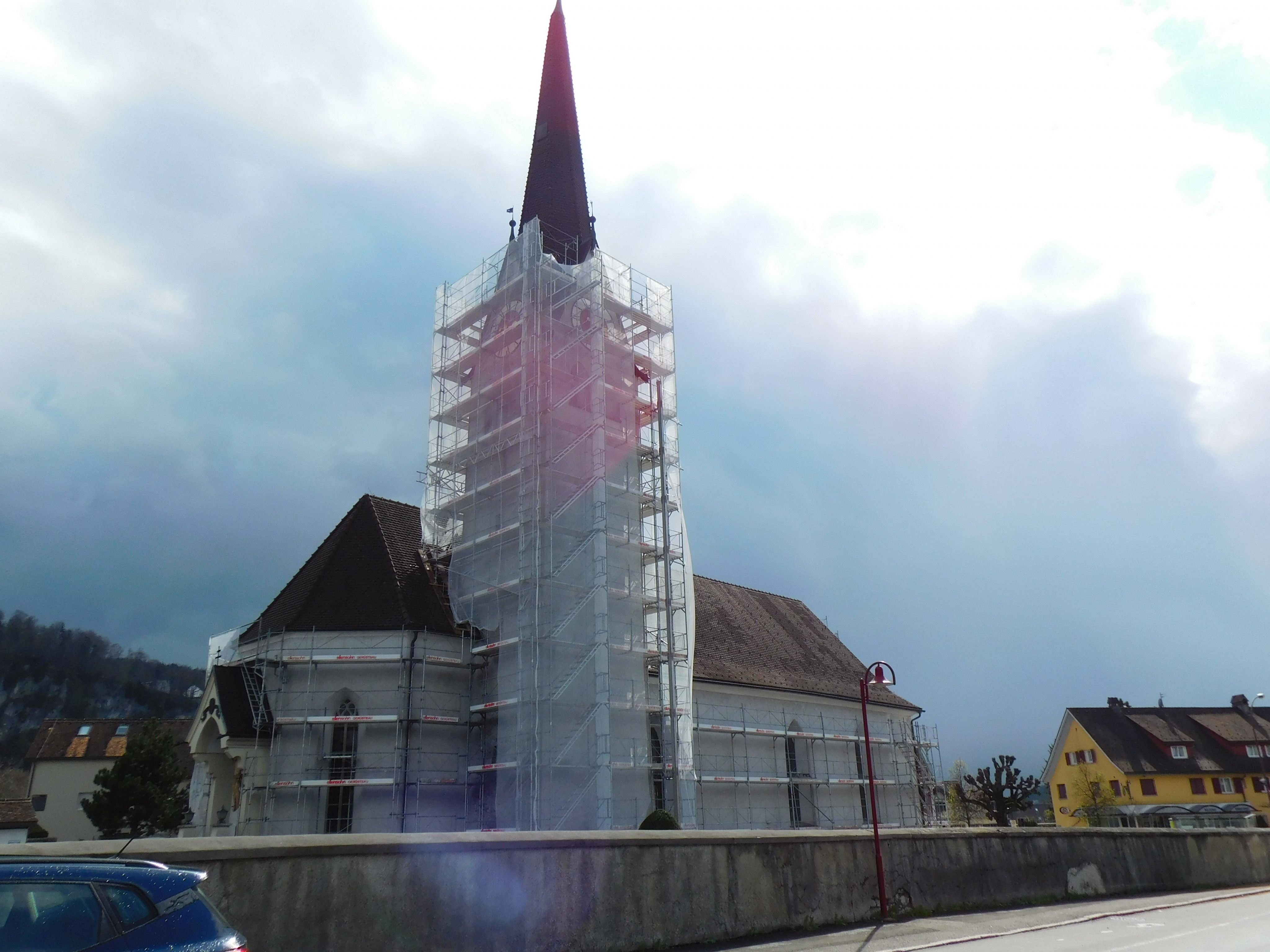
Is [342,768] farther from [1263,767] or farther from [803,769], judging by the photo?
[1263,767]

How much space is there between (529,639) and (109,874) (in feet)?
75.1

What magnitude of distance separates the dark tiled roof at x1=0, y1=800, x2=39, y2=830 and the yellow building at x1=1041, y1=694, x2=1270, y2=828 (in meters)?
56.2

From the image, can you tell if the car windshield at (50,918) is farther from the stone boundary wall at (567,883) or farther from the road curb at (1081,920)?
the road curb at (1081,920)

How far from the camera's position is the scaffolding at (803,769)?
110ft

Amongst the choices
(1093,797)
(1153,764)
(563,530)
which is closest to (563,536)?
(563,530)

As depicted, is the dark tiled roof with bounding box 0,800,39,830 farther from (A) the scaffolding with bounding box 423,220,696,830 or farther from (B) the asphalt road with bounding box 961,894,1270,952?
(B) the asphalt road with bounding box 961,894,1270,952

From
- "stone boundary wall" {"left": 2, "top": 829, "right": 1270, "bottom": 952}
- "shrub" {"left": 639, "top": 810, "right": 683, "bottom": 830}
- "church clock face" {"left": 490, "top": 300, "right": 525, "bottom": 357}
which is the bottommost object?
"stone boundary wall" {"left": 2, "top": 829, "right": 1270, "bottom": 952}

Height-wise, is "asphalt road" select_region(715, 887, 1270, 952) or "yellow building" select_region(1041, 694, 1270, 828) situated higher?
"yellow building" select_region(1041, 694, 1270, 828)

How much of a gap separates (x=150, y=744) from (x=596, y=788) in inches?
692

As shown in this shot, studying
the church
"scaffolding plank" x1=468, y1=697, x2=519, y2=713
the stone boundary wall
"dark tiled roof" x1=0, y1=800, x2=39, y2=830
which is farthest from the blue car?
"dark tiled roof" x1=0, y1=800, x2=39, y2=830

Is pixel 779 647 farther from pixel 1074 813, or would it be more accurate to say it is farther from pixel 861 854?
pixel 1074 813

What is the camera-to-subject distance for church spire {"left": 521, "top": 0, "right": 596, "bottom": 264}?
36500 mm

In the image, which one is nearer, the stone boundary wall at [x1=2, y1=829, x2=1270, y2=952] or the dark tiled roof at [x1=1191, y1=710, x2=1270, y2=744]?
the stone boundary wall at [x1=2, y1=829, x2=1270, y2=952]

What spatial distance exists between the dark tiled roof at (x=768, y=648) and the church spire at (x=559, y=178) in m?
15.1
